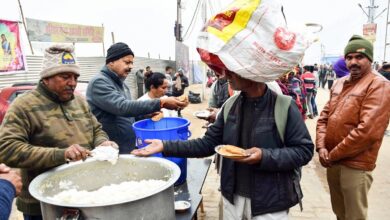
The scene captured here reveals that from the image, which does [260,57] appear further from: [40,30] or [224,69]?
[40,30]

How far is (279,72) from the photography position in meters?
1.60

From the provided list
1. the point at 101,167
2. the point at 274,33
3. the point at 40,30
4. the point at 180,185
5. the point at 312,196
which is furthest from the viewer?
the point at 40,30

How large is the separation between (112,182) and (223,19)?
4.28 feet

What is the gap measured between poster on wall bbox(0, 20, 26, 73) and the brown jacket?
849cm

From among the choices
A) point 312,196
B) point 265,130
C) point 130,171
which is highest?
point 265,130

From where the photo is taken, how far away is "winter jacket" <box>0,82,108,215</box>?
178 cm

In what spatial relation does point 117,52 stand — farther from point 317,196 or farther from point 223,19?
point 317,196

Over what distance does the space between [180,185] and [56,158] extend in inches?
43.8

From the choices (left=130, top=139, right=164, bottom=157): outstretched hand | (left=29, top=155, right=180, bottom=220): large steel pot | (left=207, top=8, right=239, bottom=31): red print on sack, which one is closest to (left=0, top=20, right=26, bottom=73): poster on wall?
(left=29, top=155, right=180, bottom=220): large steel pot

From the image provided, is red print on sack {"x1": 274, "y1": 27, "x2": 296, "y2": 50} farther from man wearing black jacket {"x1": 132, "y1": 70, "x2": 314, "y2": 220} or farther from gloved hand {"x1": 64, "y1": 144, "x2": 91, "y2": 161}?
gloved hand {"x1": 64, "y1": 144, "x2": 91, "y2": 161}

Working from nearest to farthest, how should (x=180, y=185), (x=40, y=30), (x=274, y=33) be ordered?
(x=274, y=33) < (x=180, y=185) < (x=40, y=30)

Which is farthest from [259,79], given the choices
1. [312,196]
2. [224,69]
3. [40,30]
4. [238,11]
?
[40,30]

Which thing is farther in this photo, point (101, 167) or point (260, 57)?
point (101, 167)

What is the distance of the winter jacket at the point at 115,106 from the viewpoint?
2639mm
